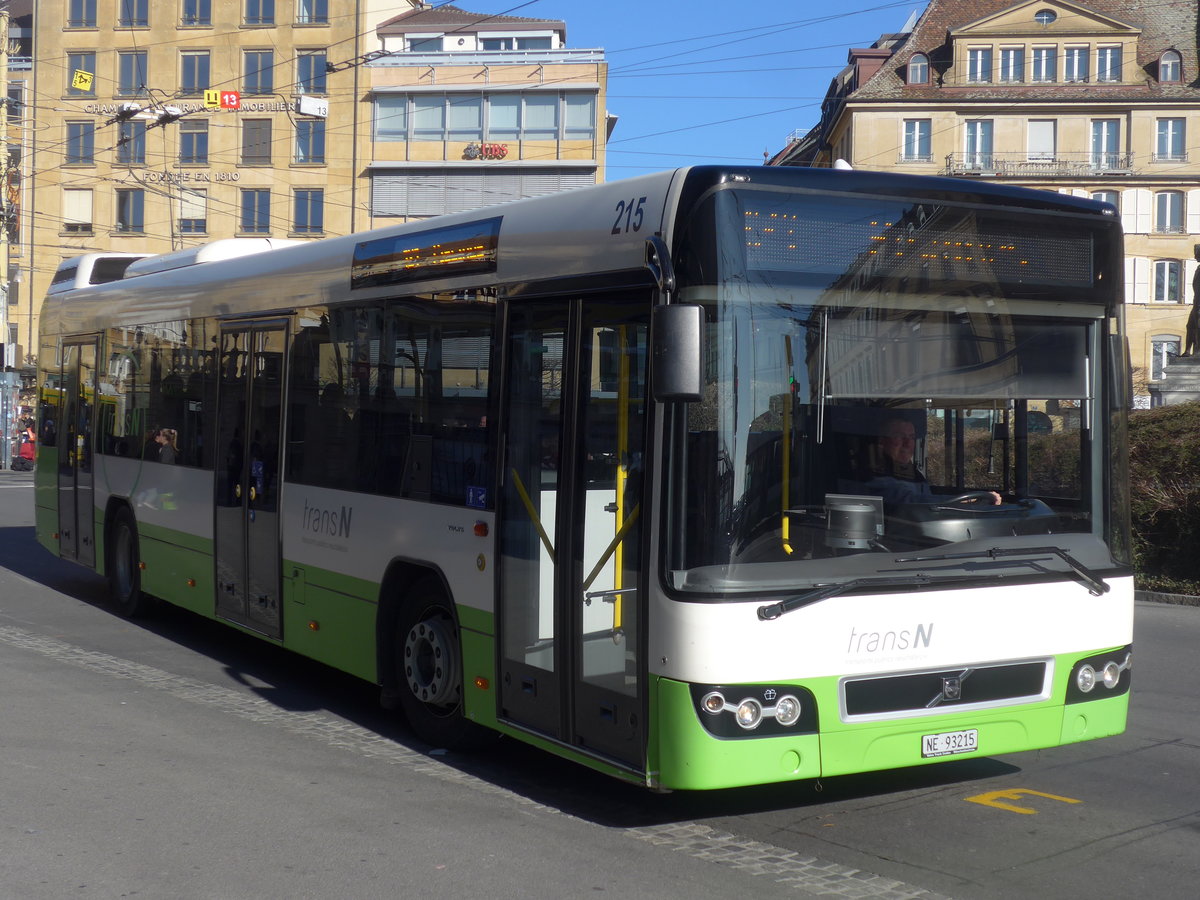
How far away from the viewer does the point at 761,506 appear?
5602 millimetres

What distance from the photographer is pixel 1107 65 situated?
59.7 metres

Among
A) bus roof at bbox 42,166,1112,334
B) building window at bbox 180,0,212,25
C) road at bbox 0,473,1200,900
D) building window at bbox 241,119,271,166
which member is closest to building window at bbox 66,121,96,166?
building window at bbox 180,0,212,25

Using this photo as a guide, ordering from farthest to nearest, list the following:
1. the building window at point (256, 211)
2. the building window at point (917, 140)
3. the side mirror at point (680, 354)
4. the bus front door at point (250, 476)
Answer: the building window at point (917, 140) → the building window at point (256, 211) → the bus front door at point (250, 476) → the side mirror at point (680, 354)

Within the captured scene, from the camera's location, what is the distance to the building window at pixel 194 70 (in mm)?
60312

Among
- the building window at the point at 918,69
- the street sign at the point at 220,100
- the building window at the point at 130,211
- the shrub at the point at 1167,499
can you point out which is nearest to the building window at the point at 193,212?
the building window at the point at 130,211

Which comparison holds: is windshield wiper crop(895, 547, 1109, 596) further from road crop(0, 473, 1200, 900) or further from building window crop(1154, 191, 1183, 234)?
building window crop(1154, 191, 1183, 234)

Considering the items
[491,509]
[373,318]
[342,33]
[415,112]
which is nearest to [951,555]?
[491,509]

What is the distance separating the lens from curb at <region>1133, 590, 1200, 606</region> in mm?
14609

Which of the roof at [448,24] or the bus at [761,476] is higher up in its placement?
the roof at [448,24]

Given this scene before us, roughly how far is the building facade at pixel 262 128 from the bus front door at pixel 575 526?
49.8 m

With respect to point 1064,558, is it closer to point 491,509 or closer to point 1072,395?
point 1072,395

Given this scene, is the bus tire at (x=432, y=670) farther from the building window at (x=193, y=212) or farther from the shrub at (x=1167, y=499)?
the building window at (x=193, y=212)

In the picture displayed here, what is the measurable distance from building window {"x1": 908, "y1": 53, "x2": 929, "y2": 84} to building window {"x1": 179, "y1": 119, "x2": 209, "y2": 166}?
30293mm

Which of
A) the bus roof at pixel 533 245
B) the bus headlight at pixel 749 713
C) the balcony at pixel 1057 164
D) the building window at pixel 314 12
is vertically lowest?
the bus headlight at pixel 749 713
